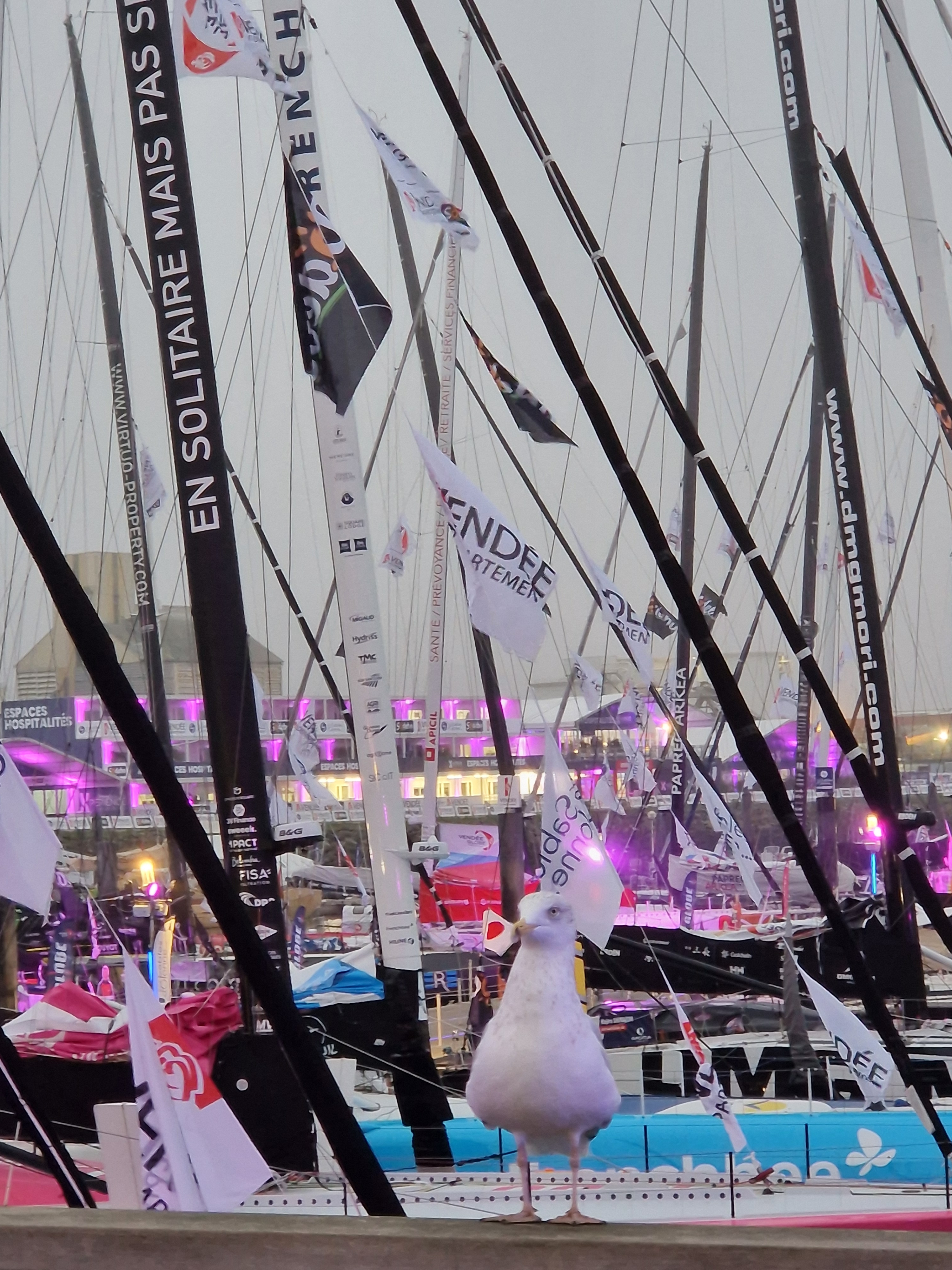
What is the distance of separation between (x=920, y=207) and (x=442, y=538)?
18.6ft

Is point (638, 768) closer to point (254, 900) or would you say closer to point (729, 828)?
point (729, 828)

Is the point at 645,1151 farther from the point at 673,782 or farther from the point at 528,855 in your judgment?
the point at 528,855

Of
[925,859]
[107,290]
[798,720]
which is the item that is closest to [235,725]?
→ [107,290]

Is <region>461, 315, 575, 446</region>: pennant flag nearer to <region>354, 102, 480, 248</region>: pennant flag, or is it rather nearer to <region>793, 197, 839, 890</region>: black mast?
<region>354, 102, 480, 248</region>: pennant flag

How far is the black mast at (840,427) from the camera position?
7.69 metres

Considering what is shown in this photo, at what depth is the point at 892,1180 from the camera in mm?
5398

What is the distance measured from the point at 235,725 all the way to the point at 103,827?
10.9 m

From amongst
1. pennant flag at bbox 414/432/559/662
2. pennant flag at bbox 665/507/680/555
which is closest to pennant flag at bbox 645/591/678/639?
pennant flag at bbox 665/507/680/555

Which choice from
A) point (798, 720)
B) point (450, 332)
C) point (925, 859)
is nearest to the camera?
point (450, 332)

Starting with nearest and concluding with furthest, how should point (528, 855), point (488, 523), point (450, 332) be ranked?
1. point (488, 523)
2. point (450, 332)
3. point (528, 855)

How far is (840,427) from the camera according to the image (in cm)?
789

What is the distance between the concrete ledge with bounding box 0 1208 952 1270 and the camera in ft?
6.68

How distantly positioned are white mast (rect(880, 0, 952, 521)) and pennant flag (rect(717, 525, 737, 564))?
5.29 m

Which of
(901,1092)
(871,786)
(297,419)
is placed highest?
(297,419)
